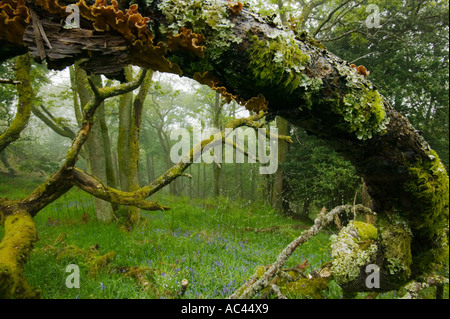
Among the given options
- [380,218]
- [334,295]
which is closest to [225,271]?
[334,295]

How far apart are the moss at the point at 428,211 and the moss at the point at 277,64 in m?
1.11

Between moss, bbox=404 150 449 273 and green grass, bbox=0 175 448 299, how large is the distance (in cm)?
217

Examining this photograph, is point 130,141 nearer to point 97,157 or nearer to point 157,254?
point 97,157

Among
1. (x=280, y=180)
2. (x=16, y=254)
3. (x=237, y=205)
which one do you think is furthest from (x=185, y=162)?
(x=280, y=180)

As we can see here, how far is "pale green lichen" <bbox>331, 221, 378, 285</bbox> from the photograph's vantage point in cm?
222

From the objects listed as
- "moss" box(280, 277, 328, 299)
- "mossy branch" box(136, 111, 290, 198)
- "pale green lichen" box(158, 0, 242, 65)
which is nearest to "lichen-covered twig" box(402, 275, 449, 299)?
"moss" box(280, 277, 328, 299)

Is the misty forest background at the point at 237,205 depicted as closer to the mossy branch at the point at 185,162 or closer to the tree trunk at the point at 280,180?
the tree trunk at the point at 280,180

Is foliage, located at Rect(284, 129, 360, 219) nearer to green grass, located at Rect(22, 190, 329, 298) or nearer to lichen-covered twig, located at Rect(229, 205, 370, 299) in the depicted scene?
green grass, located at Rect(22, 190, 329, 298)

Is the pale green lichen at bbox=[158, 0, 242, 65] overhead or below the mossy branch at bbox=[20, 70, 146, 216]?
overhead

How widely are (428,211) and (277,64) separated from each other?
5.72 feet

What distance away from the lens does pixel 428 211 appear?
73.4 inches

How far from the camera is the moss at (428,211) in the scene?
1.74 metres

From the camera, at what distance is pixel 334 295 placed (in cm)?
419

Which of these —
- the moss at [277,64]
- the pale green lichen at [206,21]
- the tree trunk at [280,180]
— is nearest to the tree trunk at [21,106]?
the pale green lichen at [206,21]
